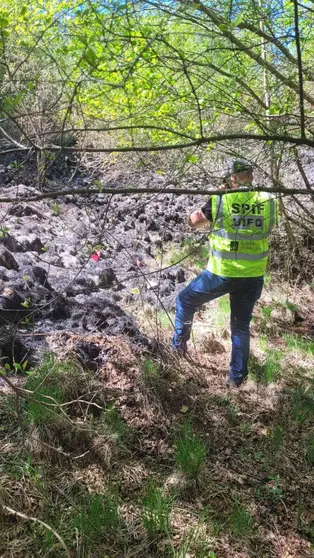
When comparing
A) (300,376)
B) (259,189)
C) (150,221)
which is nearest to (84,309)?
(300,376)

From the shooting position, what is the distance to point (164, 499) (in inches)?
98.8

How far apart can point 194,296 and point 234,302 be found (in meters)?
0.35

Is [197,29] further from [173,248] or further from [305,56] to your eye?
[173,248]

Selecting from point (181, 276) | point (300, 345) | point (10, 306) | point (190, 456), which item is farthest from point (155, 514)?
point (181, 276)

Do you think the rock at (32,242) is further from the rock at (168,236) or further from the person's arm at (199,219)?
the person's arm at (199,219)

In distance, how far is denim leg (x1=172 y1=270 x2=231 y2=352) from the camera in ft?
12.2

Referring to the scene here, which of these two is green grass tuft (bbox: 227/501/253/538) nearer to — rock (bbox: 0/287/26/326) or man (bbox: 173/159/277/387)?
man (bbox: 173/159/277/387)

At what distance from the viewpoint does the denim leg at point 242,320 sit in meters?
3.72

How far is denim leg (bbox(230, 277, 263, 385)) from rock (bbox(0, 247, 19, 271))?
2.63 m

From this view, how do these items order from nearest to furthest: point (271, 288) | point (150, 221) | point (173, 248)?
point (271, 288)
point (173, 248)
point (150, 221)

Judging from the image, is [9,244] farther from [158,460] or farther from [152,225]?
A: [158,460]

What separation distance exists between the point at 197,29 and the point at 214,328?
2887 mm

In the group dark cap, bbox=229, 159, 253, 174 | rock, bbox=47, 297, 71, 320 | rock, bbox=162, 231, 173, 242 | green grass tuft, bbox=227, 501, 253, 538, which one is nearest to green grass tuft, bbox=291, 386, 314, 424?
green grass tuft, bbox=227, 501, 253, 538

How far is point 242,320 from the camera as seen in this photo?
3779 mm
